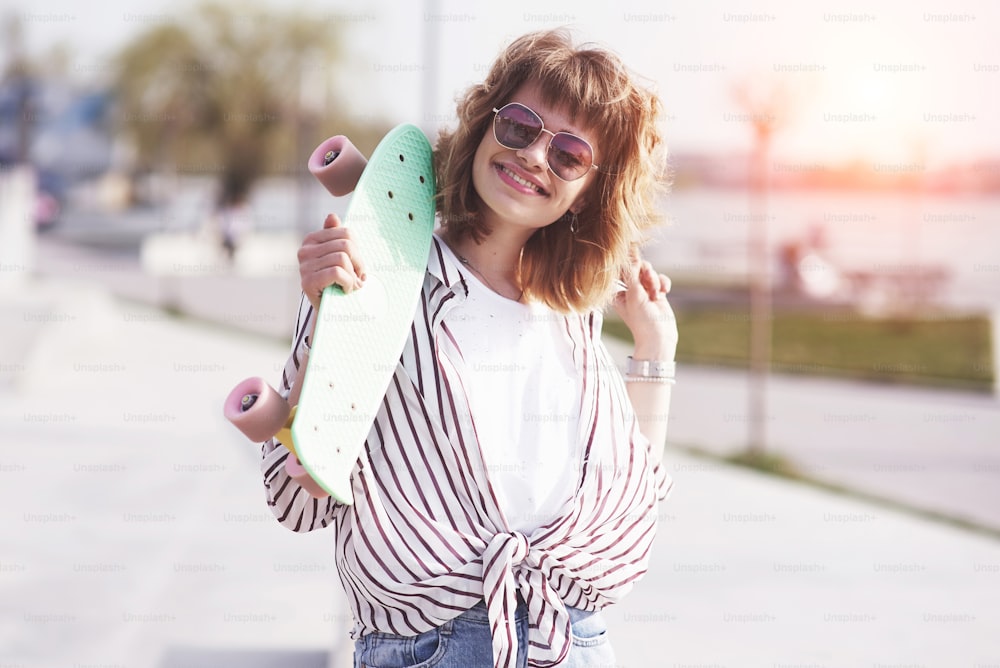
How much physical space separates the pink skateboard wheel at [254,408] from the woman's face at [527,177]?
1.59 ft

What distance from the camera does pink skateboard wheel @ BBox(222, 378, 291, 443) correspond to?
54.7 inches

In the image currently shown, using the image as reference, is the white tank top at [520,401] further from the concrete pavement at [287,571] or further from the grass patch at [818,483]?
the grass patch at [818,483]

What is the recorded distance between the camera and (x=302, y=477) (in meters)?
1.50

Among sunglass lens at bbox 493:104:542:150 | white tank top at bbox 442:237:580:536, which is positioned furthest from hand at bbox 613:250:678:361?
sunglass lens at bbox 493:104:542:150

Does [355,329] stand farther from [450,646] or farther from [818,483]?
[818,483]

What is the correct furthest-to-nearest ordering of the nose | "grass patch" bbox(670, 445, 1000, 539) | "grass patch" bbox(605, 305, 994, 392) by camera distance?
"grass patch" bbox(605, 305, 994, 392) → "grass patch" bbox(670, 445, 1000, 539) → the nose

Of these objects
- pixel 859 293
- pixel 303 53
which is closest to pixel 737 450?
pixel 859 293

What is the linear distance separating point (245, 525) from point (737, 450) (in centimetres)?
364

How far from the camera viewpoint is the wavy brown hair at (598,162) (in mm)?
1664

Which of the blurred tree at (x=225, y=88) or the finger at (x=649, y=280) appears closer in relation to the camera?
the finger at (x=649, y=280)

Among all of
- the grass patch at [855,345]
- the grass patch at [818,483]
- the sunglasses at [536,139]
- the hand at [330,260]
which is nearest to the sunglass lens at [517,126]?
the sunglasses at [536,139]

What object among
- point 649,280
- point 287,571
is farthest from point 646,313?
point 287,571

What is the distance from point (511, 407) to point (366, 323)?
27cm

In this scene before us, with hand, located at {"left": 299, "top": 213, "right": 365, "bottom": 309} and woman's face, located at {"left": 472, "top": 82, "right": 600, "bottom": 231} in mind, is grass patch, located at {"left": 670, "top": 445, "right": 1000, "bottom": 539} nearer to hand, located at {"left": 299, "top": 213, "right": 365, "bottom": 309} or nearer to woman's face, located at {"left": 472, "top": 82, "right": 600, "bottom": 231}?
woman's face, located at {"left": 472, "top": 82, "right": 600, "bottom": 231}
